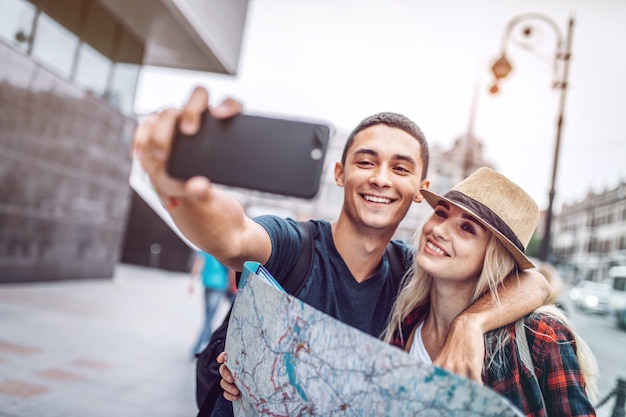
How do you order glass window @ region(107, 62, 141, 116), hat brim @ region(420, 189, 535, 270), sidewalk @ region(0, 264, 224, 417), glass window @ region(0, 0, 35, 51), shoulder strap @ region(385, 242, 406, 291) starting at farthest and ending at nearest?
glass window @ region(107, 62, 141, 116)
glass window @ region(0, 0, 35, 51)
sidewalk @ region(0, 264, 224, 417)
shoulder strap @ region(385, 242, 406, 291)
hat brim @ region(420, 189, 535, 270)

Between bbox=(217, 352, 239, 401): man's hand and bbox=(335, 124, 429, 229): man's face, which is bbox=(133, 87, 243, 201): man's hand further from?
bbox=(335, 124, 429, 229): man's face

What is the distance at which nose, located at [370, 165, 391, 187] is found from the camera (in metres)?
1.65

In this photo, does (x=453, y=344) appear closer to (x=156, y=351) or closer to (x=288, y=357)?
(x=288, y=357)

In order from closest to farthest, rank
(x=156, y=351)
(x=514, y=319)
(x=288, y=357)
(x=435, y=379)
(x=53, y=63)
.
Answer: (x=435, y=379), (x=288, y=357), (x=514, y=319), (x=156, y=351), (x=53, y=63)

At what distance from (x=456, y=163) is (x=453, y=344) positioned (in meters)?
4.05

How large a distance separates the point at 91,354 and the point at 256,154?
565 centimetres

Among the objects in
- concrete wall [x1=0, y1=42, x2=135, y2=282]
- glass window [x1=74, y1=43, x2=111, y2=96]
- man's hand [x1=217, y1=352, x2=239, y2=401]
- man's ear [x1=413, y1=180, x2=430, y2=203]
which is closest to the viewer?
man's hand [x1=217, y1=352, x2=239, y2=401]

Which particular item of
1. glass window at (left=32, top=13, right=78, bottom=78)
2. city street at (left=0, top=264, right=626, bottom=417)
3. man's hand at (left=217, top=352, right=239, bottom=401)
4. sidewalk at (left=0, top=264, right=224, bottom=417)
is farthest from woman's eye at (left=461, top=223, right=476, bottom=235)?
glass window at (left=32, top=13, right=78, bottom=78)

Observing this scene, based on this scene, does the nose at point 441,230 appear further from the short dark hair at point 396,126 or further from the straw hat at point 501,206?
the short dark hair at point 396,126

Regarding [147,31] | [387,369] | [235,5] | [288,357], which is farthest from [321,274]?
[147,31]

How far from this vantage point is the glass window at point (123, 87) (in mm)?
11484

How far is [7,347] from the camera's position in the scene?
5.27 m

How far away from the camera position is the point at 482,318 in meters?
1.48

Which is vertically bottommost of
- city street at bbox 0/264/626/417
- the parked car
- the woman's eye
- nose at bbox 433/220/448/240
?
city street at bbox 0/264/626/417
